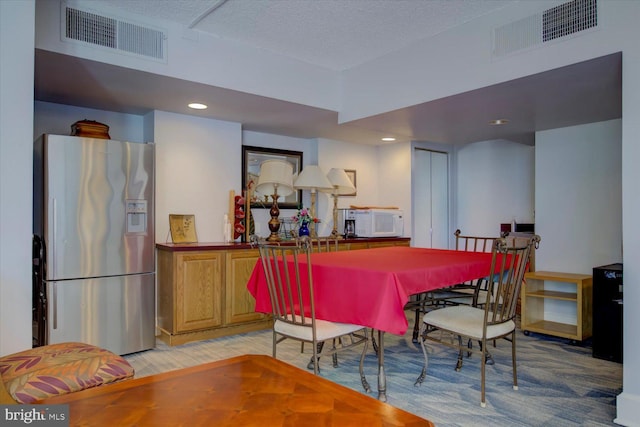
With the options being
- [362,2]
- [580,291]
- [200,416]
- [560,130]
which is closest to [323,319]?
[200,416]

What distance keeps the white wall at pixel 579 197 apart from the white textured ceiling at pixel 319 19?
202cm

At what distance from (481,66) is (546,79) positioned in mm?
446

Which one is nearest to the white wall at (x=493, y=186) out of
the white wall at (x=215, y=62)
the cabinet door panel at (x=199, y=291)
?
the white wall at (x=215, y=62)

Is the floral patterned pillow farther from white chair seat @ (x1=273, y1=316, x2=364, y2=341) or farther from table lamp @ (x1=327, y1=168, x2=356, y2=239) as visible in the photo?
table lamp @ (x1=327, y1=168, x2=356, y2=239)

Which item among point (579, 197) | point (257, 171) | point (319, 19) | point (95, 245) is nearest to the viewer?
point (319, 19)

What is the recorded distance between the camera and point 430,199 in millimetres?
6109

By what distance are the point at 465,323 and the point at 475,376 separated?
1.94ft

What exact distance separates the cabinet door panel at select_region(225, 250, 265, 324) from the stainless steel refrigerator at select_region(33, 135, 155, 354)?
683 millimetres

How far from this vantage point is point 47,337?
10.4 ft

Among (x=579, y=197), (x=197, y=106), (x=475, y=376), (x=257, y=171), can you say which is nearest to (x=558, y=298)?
(x=579, y=197)

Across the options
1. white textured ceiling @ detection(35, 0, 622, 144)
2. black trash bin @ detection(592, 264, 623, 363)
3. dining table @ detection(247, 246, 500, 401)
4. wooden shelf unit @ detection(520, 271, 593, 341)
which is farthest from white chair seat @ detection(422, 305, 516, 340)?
white textured ceiling @ detection(35, 0, 622, 144)

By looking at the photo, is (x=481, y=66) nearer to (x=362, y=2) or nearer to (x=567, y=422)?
(x=362, y=2)

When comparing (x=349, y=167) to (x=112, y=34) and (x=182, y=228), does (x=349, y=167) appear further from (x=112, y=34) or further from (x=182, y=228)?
(x=112, y=34)

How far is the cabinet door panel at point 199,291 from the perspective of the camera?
3760mm
